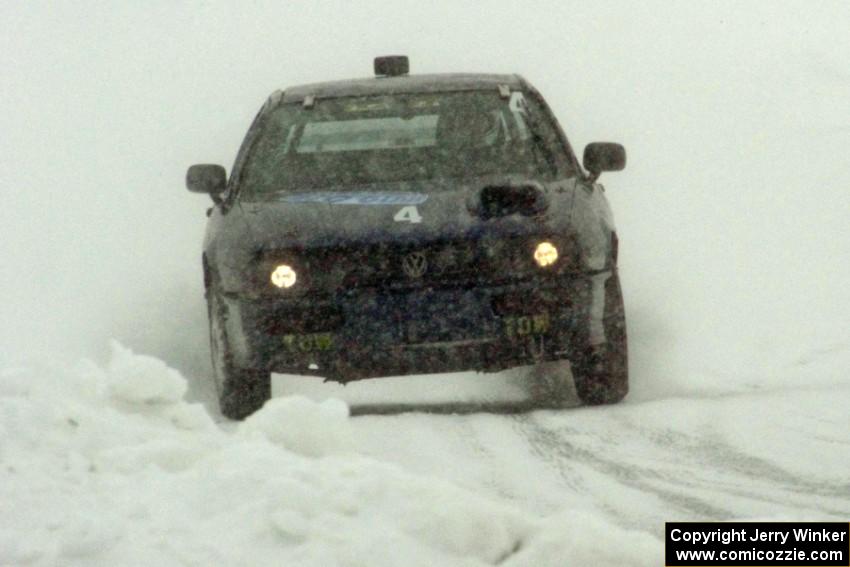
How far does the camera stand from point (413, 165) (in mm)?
8852

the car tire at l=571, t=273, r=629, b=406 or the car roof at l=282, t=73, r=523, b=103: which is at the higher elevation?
the car roof at l=282, t=73, r=523, b=103

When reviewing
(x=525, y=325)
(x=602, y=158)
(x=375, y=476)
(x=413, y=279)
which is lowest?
(x=525, y=325)

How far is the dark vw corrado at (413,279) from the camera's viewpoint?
7.93 metres

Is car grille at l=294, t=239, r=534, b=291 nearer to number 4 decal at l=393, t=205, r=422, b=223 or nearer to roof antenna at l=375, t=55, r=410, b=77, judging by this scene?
number 4 decal at l=393, t=205, r=422, b=223

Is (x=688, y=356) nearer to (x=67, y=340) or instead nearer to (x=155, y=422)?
(x=67, y=340)

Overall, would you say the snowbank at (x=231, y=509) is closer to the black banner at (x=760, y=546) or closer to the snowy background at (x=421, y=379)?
the snowy background at (x=421, y=379)

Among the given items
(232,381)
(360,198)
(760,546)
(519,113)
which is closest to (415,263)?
(360,198)

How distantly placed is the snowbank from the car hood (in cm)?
275

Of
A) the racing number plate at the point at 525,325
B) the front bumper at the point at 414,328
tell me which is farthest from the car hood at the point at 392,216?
the racing number plate at the point at 525,325

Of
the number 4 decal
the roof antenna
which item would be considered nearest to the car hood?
the number 4 decal

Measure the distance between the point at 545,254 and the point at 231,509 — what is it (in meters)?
3.78

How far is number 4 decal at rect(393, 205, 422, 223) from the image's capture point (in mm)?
8048

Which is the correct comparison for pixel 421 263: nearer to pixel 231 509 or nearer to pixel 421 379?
pixel 421 379

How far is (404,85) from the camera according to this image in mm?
9562
